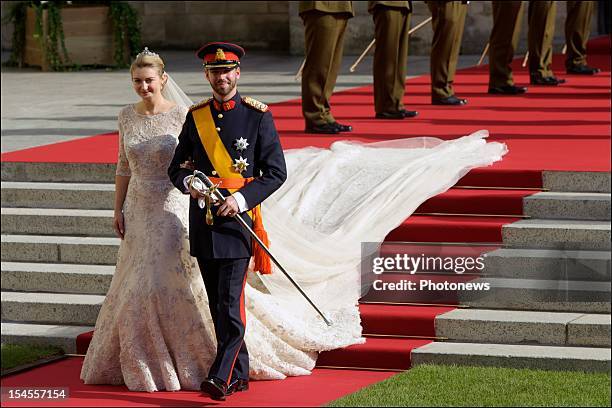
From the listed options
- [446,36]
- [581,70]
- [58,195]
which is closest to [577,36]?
[581,70]

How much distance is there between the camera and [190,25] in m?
21.4

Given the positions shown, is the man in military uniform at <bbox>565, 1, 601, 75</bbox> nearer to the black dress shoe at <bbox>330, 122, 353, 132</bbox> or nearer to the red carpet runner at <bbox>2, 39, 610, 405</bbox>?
the red carpet runner at <bbox>2, 39, 610, 405</bbox>

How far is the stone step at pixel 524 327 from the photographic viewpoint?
740 centimetres

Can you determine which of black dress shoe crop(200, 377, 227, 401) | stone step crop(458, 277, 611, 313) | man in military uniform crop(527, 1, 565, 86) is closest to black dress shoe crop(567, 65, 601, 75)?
man in military uniform crop(527, 1, 565, 86)

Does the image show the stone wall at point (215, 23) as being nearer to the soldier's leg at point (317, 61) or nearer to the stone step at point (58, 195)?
the soldier's leg at point (317, 61)

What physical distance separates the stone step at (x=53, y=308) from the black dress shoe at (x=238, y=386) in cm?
159

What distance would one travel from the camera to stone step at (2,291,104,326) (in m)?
8.40

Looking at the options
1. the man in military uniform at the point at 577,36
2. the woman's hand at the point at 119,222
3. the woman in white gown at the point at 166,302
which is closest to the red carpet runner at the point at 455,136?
the woman in white gown at the point at 166,302

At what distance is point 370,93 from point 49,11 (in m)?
5.04

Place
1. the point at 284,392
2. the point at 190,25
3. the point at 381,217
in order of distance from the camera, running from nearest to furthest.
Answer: the point at 284,392, the point at 381,217, the point at 190,25

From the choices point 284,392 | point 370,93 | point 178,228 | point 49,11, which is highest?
point 49,11

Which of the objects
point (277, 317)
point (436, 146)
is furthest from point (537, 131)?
point (277, 317)

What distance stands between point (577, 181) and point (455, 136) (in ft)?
6.86

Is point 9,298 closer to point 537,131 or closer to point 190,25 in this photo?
point 537,131
